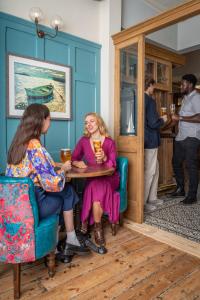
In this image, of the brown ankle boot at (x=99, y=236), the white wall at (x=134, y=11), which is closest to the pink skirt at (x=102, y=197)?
the brown ankle boot at (x=99, y=236)

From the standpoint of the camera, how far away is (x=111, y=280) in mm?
1720

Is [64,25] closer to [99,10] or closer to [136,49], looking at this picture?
[99,10]

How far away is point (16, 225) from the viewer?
1.47 m

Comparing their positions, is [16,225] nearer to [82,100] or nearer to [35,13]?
[82,100]

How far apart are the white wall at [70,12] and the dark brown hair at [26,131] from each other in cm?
123

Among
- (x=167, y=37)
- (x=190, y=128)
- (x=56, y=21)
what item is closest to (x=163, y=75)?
(x=167, y=37)

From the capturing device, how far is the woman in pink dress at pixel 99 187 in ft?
7.39

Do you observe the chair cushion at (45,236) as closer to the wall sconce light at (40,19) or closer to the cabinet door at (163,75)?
the wall sconce light at (40,19)

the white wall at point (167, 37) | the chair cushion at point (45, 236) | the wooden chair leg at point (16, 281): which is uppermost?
the white wall at point (167, 37)

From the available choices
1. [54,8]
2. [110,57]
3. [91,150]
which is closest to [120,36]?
[110,57]

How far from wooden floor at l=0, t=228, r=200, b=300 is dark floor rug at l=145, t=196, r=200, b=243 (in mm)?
345

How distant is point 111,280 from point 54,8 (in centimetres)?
269

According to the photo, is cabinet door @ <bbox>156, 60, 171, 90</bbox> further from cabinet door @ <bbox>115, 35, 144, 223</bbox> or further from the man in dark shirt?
cabinet door @ <bbox>115, 35, 144, 223</bbox>

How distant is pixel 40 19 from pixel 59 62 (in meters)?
0.45
